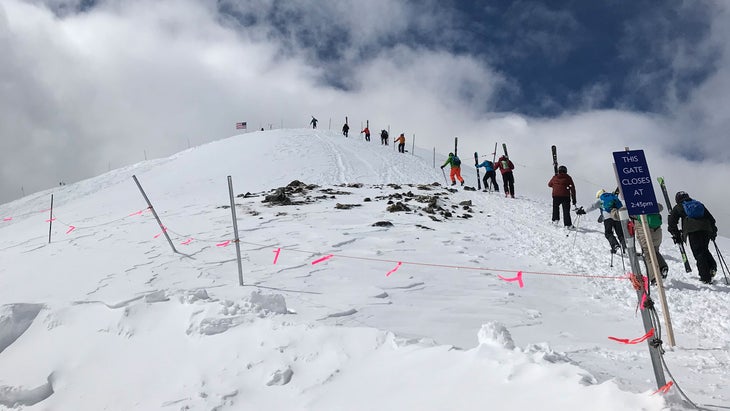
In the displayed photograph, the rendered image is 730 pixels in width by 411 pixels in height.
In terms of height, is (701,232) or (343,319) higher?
(701,232)

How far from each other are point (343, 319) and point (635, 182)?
4.18m

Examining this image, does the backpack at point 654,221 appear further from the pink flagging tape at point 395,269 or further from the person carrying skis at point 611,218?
the pink flagging tape at point 395,269

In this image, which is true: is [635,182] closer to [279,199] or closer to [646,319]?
[646,319]

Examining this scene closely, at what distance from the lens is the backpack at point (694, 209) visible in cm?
779

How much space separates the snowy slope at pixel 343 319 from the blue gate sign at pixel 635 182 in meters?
1.62

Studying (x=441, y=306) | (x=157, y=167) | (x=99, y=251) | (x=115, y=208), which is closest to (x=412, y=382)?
(x=441, y=306)

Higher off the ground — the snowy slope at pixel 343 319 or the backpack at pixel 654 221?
the backpack at pixel 654 221

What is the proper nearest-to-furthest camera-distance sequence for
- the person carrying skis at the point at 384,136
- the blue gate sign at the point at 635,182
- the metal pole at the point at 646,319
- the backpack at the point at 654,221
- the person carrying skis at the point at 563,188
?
the metal pole at the point at 646,319, the blue gate sign at the point at 635,182, the backpack at the point at 654,221, the person carrying skis at the point at 563,188, the person carrying skis at the point at 384,136

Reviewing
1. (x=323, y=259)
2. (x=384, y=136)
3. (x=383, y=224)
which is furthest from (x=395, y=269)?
(x=384, y=136)

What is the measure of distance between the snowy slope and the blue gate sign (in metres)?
1.62

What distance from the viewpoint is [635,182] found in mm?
5434

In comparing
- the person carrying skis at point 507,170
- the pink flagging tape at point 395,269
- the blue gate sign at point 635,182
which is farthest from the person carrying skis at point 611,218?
the person carrying skis at point 507,170

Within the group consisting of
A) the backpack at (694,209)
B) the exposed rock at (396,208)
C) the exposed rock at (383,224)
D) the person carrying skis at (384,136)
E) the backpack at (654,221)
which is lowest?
the backpack at (654,221)

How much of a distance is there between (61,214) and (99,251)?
11351mm
